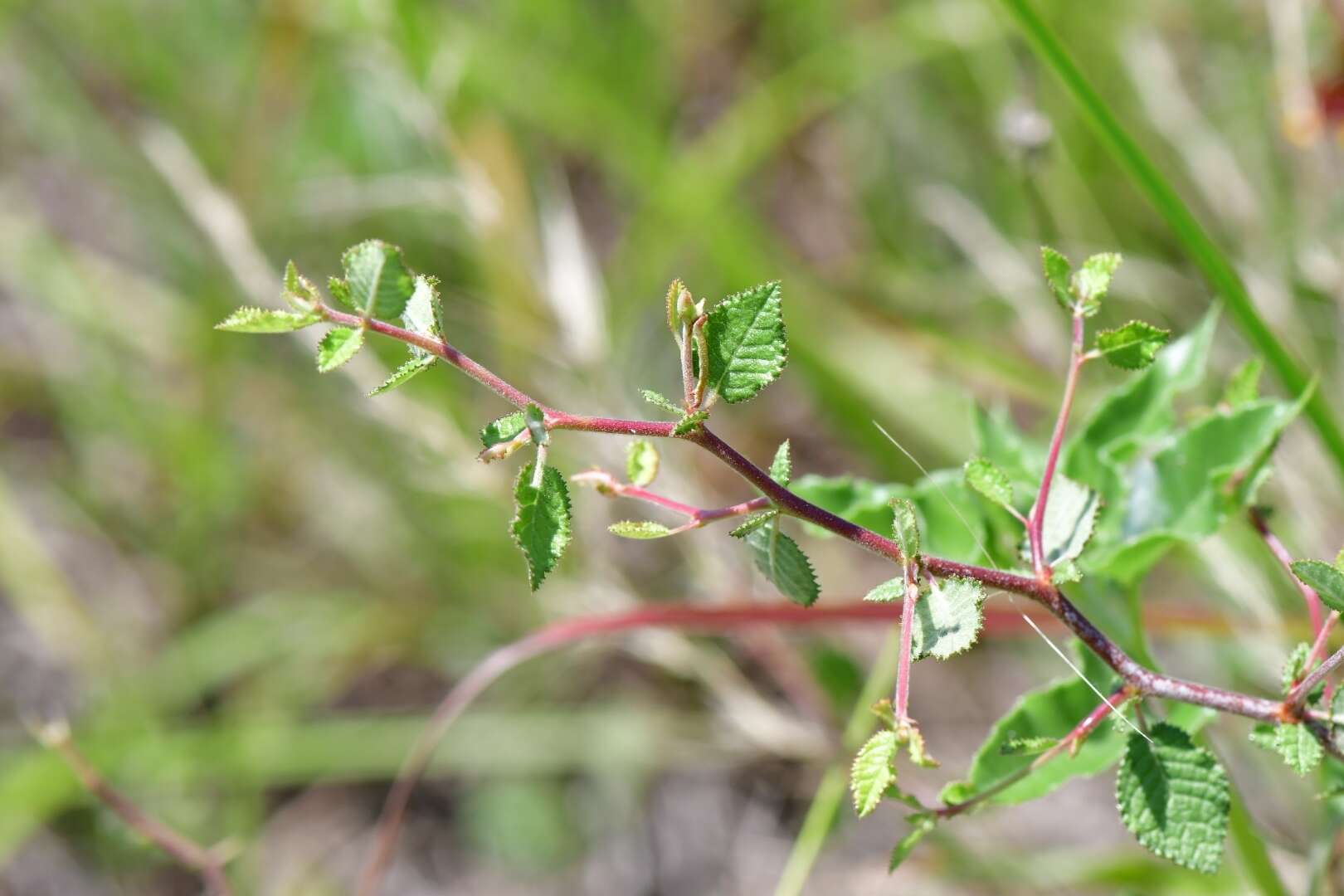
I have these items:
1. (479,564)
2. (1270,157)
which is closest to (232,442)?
(479,564)

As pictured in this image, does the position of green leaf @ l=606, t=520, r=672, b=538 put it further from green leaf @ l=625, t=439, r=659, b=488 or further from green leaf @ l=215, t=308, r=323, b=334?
green leaf @ l=215, t=308, r=323, b=334

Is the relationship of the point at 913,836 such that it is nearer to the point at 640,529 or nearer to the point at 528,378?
the point at 640,529

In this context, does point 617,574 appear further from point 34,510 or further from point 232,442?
point 34,510

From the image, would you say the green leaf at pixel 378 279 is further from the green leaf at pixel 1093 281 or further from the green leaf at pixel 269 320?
the green leaf at pixel 1093 281

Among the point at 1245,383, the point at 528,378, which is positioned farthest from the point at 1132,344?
the point at 528,378

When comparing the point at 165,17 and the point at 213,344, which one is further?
the point at 165,17

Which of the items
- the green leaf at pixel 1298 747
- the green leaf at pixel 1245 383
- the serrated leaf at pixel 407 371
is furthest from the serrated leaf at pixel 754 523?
the green leaf at pixel 1245 383

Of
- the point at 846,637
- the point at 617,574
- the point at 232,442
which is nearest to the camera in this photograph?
the point at 617,574
